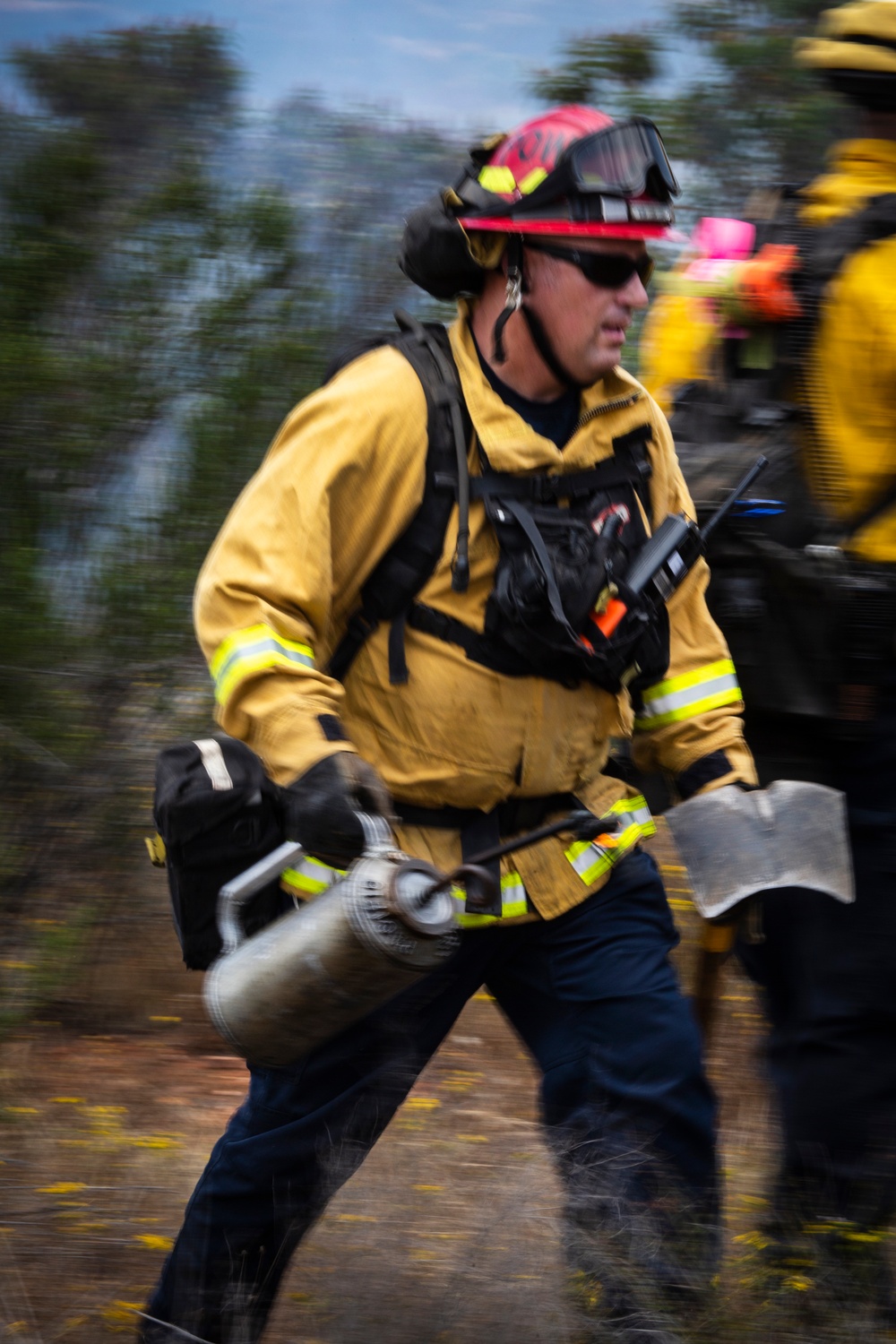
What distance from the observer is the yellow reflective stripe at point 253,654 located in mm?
2295

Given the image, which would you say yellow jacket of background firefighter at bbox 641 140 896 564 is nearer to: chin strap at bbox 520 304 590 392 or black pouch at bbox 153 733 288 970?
chin strap at bbox 520 304 590 392

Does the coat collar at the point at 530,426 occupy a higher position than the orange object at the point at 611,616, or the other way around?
the coat collar at the point at 530,426

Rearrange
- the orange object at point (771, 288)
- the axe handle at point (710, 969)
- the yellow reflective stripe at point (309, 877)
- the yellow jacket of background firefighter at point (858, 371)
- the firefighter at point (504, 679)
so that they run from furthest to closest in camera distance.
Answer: the axe handle at point (710, 969)
the orange object at point (771, 288)
the yellow jacket of background firefighter at point (858, 371)
the yellow reflective stripe at point (309, 877)
the firefighter at point (504, 679)

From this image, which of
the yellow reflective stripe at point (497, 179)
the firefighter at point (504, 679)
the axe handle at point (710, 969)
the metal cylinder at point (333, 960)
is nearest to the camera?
the metal cylinder at point (333, 960)

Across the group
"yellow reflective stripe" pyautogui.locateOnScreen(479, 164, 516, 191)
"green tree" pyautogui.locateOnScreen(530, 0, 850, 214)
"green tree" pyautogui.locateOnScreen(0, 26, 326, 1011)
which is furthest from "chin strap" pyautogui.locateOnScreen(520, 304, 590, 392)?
"green tree" pyautogui.locateOnScreen(530, 0, 850, 214)

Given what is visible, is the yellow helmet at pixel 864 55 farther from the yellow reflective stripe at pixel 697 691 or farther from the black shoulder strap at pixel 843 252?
the yellow reflective stripe at pixel 697 691

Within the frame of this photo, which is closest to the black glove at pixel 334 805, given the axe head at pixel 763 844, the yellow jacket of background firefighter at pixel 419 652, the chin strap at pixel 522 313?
the yellow jacket of background firefighter at pixel 419 652

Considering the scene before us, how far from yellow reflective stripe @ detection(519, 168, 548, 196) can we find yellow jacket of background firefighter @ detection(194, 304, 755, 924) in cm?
24

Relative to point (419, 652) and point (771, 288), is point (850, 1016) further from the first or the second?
point (771, 288)

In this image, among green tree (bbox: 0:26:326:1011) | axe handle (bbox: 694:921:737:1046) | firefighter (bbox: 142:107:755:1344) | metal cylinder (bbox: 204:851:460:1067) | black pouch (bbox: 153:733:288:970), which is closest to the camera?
metal cylinder (bbox: 204:851:460:1067)

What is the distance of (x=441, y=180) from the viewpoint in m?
5.07

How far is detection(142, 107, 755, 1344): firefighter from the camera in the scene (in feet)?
7.91

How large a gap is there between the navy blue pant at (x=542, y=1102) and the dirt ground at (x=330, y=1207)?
17 cm

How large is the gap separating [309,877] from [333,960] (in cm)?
37
